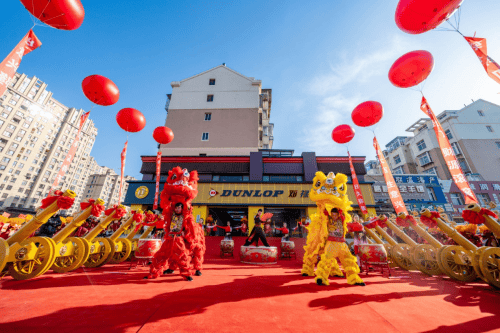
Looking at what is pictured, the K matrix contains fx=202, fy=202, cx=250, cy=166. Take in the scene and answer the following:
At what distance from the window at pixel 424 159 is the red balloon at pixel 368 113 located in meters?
27.4

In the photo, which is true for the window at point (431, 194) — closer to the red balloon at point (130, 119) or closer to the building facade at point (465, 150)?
the building facade at point (465, 150)

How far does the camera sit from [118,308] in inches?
81.4

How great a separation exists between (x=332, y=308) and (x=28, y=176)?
62702mm

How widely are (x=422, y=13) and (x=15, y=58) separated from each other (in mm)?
9027

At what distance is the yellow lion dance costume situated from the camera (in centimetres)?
364

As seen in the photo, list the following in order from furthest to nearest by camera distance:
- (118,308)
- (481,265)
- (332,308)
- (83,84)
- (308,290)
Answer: (83,84), (481,265), (308,290), (332,308), (118,308)

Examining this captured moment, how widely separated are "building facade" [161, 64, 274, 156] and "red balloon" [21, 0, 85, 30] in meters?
13.8

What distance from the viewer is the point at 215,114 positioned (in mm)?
20156

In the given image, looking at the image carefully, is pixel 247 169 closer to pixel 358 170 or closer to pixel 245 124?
pixel 245 124

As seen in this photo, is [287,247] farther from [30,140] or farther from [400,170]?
[30,140]

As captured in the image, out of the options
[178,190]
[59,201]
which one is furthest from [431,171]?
[59,201]

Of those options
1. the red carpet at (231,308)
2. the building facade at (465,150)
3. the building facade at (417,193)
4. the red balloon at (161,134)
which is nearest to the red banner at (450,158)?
the red carpet at (231,308)

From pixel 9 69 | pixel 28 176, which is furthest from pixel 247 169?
pixel 28 176

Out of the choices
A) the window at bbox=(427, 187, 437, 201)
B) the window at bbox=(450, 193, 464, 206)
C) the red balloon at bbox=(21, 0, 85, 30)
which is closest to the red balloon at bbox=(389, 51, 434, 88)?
the red balloon at bbox=(21, 0, 85, 30)
